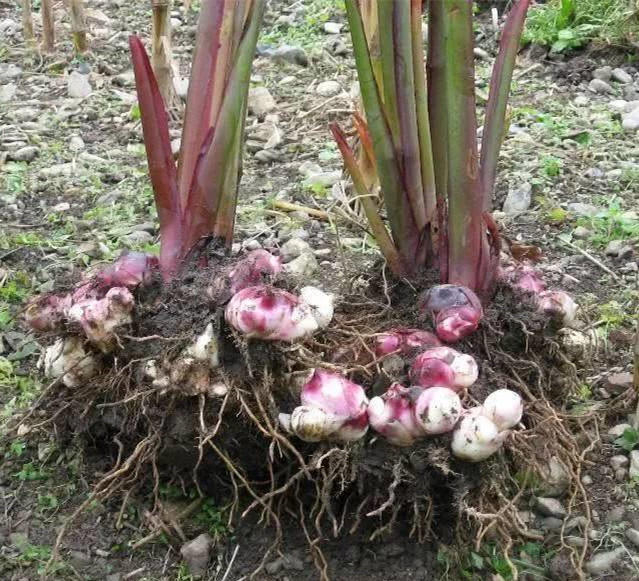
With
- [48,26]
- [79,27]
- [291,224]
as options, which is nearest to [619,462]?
[291,224]

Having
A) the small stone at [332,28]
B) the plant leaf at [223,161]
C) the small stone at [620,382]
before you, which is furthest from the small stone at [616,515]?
the small stone at [332,28]

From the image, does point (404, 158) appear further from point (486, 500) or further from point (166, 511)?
point (166, 511)

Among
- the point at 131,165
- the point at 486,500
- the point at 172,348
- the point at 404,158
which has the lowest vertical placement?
the point at 131,165

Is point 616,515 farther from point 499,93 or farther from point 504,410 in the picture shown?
point 499,93

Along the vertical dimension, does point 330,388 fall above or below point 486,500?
above

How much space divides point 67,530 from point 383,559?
18.7 inches

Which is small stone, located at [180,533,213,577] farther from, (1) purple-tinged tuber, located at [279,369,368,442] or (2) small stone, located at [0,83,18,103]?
(2) small stone, located at [0,83,18,103]

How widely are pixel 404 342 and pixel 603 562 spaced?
0.43 m

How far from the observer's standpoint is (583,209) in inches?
96.3

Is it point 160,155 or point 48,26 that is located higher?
point 160,155

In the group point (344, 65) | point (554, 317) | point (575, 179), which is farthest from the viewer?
point (344, 65)

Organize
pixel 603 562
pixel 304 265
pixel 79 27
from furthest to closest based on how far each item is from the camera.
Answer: pixel 79 27, pixel 304 265, pixel 603 562

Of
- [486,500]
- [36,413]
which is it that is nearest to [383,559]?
[486,500]

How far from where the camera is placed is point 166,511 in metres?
1.55
